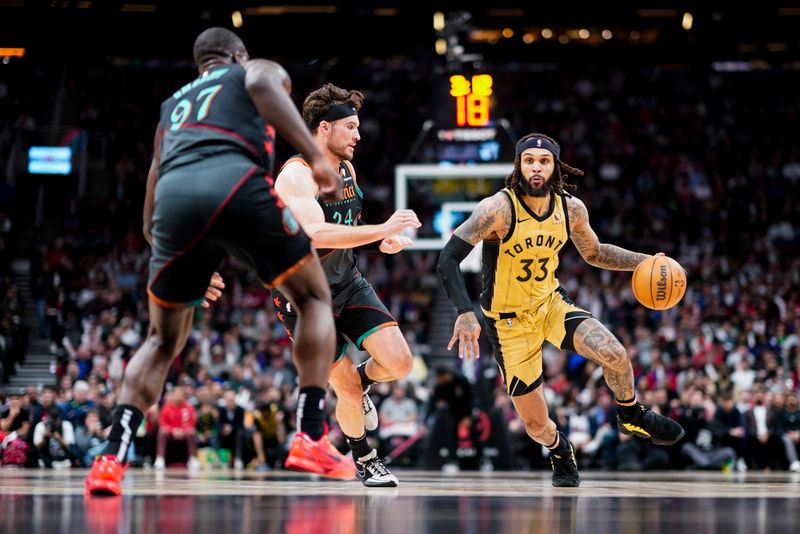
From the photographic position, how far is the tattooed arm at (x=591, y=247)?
6.65 metres

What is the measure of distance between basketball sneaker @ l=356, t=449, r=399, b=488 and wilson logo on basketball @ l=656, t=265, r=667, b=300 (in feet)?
6.68

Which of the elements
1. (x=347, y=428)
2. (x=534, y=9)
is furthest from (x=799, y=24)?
(x=347, y=428)

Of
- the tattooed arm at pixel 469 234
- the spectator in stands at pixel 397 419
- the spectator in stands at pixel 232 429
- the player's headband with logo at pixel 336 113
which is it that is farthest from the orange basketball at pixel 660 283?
the spectator in stands at pixel 232 429

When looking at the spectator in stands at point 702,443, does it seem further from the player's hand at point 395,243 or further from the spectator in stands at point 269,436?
the player's hand at point 395,243

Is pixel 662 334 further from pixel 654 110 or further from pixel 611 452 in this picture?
pixel 654 110

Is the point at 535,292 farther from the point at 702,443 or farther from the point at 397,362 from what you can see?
the point at 702,443

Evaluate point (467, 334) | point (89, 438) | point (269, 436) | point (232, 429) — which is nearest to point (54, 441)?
point (89, 438)

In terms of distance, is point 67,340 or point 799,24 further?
point 799,24

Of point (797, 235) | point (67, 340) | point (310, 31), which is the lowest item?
point (67, 340)

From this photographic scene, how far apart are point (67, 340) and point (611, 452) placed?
31.5 ft

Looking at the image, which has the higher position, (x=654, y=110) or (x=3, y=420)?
(x=654, y=110)

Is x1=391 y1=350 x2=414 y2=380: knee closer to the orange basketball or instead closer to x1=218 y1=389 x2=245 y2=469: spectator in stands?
the orange basketball

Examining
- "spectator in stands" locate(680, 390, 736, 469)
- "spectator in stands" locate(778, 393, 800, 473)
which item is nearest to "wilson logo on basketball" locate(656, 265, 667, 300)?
"spectator in stands" locate(680, 390, 736, 469)

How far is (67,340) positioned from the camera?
699 inches
